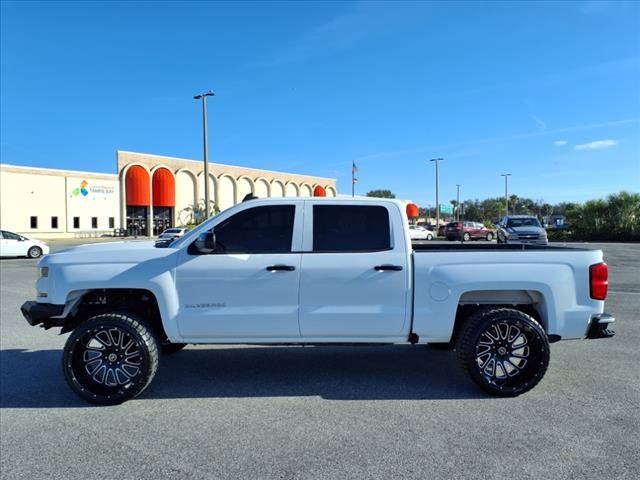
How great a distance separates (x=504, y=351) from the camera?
482 cm

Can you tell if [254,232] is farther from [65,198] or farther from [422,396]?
[65,198]

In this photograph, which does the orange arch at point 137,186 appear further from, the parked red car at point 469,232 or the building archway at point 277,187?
the parked red car at point 469,232

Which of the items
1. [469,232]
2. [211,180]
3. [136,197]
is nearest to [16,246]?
[469,232]

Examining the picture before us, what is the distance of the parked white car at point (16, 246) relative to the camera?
24250mm

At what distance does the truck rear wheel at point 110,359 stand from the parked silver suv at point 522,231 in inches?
950

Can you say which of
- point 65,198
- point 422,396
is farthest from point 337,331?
point 65,198

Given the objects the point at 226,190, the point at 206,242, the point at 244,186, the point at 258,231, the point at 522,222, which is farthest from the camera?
the point at 244,186

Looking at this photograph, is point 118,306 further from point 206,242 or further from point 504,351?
point 504,351

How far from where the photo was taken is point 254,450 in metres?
3.70

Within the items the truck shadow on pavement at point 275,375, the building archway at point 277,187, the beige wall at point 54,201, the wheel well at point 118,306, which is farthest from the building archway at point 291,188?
the wheel well at point 118,306

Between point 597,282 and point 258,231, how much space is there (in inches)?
130

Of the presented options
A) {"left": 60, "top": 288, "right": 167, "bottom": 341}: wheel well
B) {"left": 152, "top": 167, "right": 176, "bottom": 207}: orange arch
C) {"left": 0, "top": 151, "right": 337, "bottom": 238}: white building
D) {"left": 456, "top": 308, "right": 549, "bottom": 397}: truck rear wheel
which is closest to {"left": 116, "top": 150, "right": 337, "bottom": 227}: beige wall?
{"left": 0, "top": 151, "right": 337, "bottom": 238}: white building

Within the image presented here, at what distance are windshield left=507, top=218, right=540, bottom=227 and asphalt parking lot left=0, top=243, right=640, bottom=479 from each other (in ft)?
73.4

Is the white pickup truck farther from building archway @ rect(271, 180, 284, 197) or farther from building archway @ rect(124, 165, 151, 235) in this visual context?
building archway @ rect(271, 180, 284, 197)
